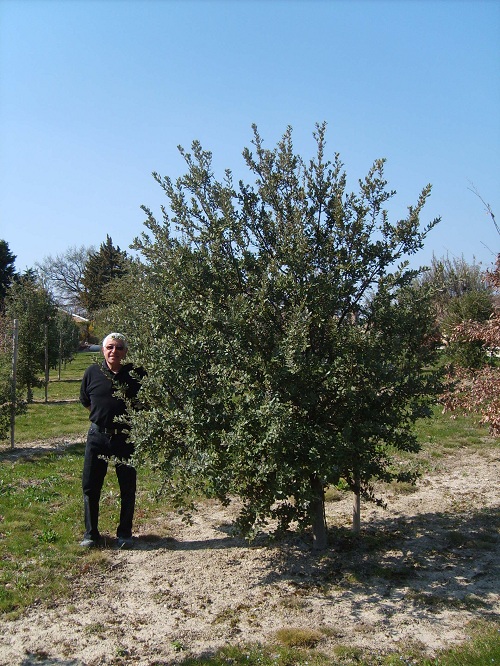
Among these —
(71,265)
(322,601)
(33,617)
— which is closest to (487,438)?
(322,601)

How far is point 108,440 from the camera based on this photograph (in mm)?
5648

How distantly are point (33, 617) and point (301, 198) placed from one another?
4.02m

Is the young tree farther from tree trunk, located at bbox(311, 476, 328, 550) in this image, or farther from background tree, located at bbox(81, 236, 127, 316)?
background tree, located at bbox(81, 236, 127, 316)

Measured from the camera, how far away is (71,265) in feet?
227

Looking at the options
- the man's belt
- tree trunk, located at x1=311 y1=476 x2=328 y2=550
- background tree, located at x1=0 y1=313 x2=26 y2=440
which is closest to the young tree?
tree trunk, located at x1=311 y1=476 x2=328 y2=550

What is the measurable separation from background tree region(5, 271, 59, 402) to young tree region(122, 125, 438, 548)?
13.7 m

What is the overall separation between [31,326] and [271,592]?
54.8ft

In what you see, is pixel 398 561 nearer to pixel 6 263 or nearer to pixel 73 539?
pixel 73 539

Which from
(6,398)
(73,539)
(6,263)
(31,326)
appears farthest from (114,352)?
(6,263)

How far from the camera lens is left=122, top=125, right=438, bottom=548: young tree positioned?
4.37 meters

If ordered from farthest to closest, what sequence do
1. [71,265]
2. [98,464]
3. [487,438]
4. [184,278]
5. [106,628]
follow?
[71,265] → [487,438] → [98,464] → [184,278] → [106,628]

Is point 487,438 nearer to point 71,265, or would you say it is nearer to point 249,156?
point 249,156

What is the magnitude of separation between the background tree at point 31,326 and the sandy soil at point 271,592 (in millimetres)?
12717

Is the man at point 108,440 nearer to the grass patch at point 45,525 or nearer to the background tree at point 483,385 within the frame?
the grass patch at point 45,525
